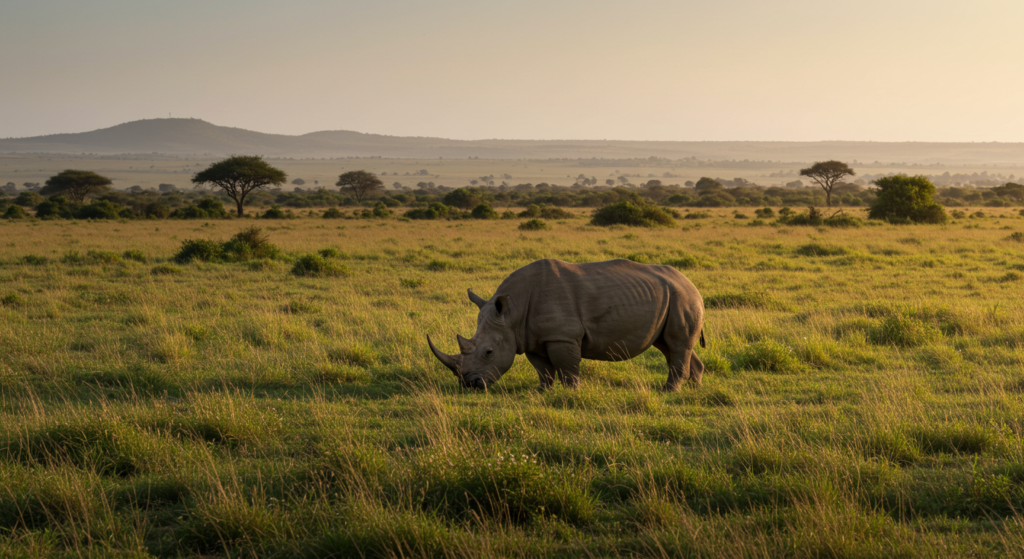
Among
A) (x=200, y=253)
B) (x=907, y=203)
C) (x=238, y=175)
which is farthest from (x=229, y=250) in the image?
(x=238, y=175)

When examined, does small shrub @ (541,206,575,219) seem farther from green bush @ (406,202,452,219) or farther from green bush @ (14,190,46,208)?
green bush @ (14,190,46,208)

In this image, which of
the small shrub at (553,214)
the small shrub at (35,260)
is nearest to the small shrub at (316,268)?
the small shrub at (35,260)

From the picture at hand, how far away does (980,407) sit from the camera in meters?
6.62

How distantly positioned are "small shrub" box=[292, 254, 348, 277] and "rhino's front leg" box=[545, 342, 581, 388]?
1237 cm

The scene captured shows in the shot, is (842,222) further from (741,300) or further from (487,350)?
(487,350)

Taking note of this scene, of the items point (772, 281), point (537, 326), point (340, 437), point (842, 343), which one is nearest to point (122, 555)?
point (340, 437)

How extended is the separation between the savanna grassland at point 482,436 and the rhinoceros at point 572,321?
380mm

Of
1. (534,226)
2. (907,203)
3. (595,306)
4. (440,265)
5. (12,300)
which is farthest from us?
(907,203)

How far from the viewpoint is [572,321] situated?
7.19 m

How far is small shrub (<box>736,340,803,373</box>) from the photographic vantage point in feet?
28.6

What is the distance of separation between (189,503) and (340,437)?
4.12 feet

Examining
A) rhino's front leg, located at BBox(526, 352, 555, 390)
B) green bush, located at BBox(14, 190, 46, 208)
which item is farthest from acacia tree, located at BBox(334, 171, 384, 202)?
rhino's front leg, located at BBox(526, 352, 555, 390)

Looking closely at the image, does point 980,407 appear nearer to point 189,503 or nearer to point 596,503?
point 596,503

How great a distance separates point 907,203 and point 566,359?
36.1 metres
